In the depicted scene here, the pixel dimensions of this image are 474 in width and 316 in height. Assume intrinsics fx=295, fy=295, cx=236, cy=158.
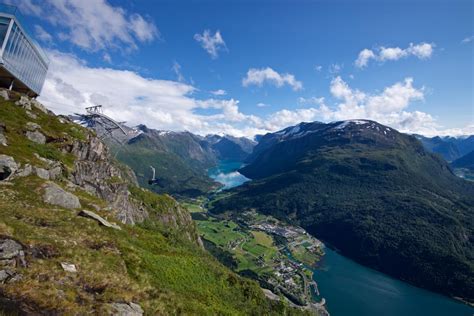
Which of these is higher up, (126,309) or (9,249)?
(9,249)

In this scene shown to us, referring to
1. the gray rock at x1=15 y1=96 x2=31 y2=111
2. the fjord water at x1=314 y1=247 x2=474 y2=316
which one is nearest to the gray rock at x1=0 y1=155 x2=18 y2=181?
the gray rock at x1=15 y1=96 x2=31 y2=111

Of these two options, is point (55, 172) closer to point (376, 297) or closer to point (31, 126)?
point (31, 126)

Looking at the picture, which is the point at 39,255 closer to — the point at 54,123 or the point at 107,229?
the point at 107,229

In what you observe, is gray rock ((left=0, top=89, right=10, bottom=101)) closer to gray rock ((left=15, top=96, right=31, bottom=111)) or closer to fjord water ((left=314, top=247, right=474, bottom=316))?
gray rock ((left=15, top=96, right=31, bottom=111))

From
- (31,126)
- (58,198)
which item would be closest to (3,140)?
(31,126)

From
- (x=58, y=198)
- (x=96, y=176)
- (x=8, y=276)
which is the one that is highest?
(x=96, y=176)
